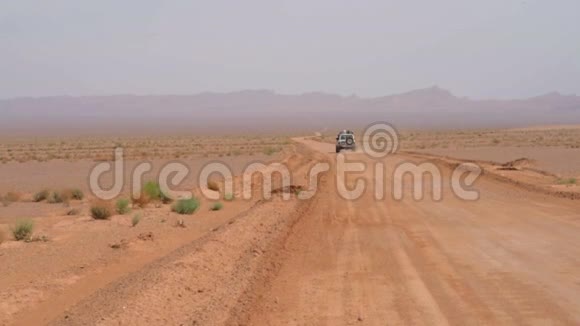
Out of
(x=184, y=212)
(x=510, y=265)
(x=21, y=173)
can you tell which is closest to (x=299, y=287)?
(x=510, y=265)

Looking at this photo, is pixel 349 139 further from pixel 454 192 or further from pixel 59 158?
pixel 454 192

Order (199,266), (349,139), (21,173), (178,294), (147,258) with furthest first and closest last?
(349,139) < (21,173) < (147,258) < (199,266) < (178,294)

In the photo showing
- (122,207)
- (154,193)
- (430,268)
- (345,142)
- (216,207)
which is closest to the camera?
(430,268)

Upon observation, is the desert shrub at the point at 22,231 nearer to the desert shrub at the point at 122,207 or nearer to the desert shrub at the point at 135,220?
the desert shrub at the point at 135,220

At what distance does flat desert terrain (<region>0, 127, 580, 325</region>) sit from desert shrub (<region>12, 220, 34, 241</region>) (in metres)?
0.20

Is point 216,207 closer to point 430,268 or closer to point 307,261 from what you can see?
point 307,261

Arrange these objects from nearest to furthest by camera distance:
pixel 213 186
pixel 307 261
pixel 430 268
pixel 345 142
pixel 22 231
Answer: pixel 430 268, pixel 307 261, pixel 22 231, pixel 213 186, pixel 345 142

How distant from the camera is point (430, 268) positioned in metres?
11.6

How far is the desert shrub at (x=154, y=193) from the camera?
24317 mm

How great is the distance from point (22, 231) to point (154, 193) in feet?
26.9

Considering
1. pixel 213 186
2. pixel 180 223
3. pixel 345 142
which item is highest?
pixel 345 142

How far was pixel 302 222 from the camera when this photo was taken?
1764 centimetres

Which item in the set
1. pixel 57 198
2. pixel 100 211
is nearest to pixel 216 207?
pixel 100 211

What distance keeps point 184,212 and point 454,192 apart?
30.4 ft
